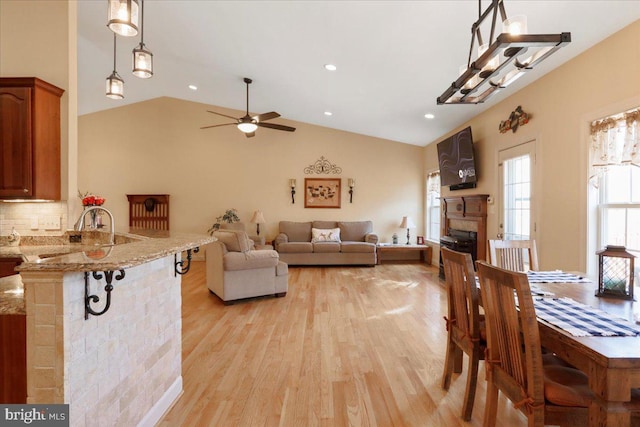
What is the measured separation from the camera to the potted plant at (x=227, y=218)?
735 centimetres

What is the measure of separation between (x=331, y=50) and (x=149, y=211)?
585cm

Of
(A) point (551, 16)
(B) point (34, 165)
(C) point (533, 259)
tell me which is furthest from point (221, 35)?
(C) point (533, 259)

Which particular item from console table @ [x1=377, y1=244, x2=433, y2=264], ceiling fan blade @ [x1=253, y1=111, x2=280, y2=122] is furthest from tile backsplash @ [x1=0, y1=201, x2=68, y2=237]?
console table @ [x1=377, y1=244, x2=433, y2=264]

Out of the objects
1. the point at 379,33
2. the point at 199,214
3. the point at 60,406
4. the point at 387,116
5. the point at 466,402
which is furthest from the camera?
the point at 199,214

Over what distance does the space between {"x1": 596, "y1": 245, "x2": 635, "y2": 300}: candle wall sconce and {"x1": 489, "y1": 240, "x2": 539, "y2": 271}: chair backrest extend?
2.73 ft

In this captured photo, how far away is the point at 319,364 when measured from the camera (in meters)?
2.57

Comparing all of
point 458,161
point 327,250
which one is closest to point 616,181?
point 458,161

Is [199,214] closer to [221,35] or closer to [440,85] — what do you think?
[221,35]

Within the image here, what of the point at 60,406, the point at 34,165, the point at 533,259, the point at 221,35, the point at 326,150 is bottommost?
the point at 60,406

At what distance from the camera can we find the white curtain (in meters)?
2.43

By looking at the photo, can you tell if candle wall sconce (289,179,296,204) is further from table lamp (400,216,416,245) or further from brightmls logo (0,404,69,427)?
brightmls logo (0,404,69,427)

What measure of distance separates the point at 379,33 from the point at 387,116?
8.93ft

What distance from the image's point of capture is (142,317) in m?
1.71

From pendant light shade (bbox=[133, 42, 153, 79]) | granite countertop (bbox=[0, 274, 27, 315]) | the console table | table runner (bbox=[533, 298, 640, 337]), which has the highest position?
pendant light shade (bbox=[133, 42, 153, 79])
